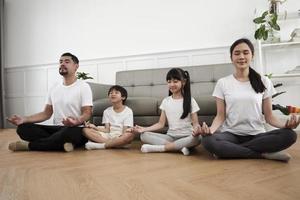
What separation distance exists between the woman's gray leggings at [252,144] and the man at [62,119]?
93 cm

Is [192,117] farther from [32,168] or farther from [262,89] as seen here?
[32,168]

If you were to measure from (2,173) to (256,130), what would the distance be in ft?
4.41

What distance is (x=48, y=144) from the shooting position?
5.62 feet

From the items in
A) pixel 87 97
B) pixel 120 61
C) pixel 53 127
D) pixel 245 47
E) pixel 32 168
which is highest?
pixel 120 61

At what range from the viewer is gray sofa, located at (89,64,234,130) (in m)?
2.03

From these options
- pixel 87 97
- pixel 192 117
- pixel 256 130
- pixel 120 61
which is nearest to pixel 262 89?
pixel 256 130

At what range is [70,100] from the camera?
5.96ft

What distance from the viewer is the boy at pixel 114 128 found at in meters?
1.77

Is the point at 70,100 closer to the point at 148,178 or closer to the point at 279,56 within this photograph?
the point at 148,178

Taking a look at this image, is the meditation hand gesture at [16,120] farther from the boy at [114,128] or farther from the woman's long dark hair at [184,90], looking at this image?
the woman's long dark hair at [184,90]

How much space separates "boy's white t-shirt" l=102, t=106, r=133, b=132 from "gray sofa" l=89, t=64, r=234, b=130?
7.1 inches

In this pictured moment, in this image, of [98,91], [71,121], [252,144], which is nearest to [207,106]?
[252,144]

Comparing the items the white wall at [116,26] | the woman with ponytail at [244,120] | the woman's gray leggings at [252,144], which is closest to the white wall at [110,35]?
the white wall at [116,26]

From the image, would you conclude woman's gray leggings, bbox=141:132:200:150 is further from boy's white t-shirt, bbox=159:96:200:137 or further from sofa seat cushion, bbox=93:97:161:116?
sofa seat cushion, bbox=93:97:161:116
